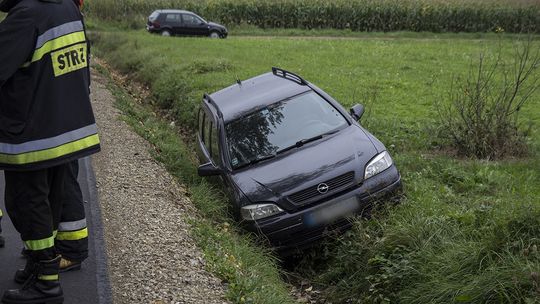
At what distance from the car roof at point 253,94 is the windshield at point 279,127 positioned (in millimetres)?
107

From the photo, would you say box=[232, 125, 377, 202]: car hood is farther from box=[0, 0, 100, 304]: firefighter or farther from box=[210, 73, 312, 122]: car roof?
box=[0, 0, 100, 304]: firefighter

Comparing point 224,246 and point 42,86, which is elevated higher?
point 42,86

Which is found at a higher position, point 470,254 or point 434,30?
point 470,254

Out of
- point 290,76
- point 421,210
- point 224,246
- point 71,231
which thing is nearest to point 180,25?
point 290,76

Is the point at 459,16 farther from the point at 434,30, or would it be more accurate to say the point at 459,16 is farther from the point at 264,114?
the point at 264,114

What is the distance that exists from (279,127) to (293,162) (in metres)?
0.79

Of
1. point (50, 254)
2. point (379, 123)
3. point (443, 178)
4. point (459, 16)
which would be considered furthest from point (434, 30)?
point (50, 254)

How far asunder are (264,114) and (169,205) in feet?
5.53

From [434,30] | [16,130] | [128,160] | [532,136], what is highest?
[16,130]

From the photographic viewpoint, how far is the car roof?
25.6 feet

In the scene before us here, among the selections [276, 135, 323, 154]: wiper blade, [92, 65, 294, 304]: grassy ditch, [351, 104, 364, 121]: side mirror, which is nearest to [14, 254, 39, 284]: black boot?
[92, 65, 294, 304]: grassy ditch

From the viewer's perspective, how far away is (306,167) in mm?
Result: 6598

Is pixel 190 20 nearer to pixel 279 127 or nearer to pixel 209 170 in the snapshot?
pixel 279 127

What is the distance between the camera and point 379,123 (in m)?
10.6
